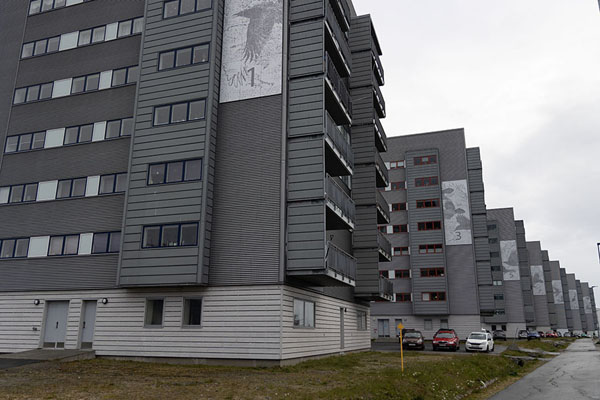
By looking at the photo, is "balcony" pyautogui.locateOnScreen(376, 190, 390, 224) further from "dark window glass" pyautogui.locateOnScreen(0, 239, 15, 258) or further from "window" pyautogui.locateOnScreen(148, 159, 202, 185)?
"dark window glass" pyautogui.locateOnScreen(0, 239, 15, 258)

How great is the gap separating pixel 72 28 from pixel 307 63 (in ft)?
54.8

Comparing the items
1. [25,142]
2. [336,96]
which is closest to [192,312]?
[336,96]

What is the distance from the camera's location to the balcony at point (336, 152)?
995 inches

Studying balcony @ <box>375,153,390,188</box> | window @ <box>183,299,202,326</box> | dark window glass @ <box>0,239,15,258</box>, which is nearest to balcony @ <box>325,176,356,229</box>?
window @ <box>183,299,202,326</box>

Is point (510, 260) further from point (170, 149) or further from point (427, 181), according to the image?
point (170, 149)

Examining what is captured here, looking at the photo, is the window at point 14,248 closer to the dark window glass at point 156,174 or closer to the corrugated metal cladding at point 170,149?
the corrugated metal cladding at point 170,149

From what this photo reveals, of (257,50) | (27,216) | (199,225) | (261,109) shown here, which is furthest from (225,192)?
(27,216)

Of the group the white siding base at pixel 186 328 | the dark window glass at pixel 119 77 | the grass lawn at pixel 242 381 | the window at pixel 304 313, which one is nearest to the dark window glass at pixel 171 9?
the dark window glass at pixel 119 77

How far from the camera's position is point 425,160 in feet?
223

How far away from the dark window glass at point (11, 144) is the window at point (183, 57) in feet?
37.1

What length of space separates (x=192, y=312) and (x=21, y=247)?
12217 mm

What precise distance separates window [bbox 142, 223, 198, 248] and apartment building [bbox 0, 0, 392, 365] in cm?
7

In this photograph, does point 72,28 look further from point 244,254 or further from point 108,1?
point 244,254

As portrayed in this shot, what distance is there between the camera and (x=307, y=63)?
82.4 ft
